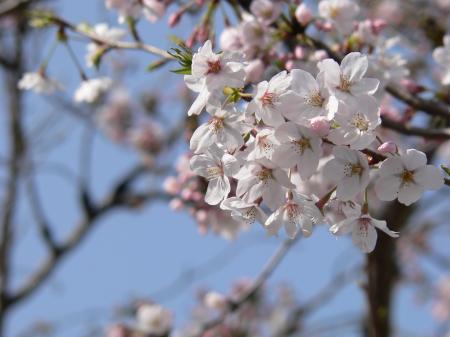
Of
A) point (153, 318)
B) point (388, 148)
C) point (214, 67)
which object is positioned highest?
point (214, 67)

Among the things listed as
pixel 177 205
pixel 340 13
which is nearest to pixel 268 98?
pixel 340 13

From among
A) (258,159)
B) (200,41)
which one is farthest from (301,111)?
(200,41)

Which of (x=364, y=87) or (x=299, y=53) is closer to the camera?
(x=364, y=87)

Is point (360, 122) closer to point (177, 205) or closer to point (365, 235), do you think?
point (365, 235)

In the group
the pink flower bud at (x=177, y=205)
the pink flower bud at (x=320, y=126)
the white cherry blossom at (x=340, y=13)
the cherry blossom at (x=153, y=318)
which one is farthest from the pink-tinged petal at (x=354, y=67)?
the cherry blossom at (x=153, y=318)

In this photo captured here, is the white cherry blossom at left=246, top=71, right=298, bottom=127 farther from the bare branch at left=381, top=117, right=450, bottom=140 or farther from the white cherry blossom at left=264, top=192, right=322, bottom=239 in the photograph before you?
the bare branch at left=381, top=117, right=450, bottom=140
